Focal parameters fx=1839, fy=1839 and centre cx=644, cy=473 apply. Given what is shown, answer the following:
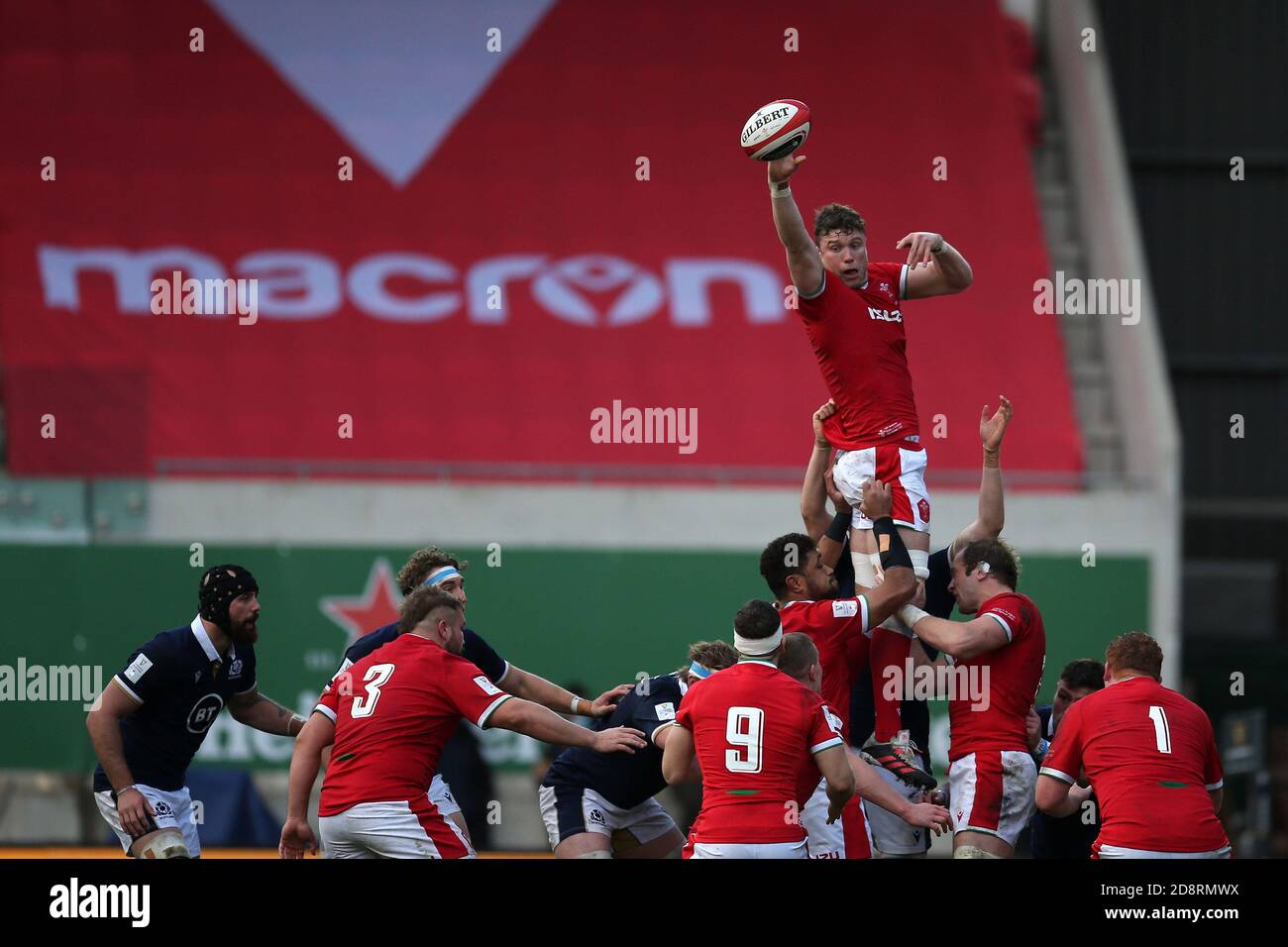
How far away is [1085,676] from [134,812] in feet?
17.6

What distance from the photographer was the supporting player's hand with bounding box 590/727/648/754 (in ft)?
30.1

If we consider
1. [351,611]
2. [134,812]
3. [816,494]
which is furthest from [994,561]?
[351,611]

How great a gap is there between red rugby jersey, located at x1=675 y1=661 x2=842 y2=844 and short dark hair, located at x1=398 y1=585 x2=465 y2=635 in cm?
163

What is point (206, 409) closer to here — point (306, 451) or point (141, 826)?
point (306, 451)

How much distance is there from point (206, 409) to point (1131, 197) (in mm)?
13114

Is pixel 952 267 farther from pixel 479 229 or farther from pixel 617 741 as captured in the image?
pixel 479 229

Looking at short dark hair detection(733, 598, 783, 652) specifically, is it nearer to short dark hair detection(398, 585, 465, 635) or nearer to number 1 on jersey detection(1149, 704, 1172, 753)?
short dark hair detection(398, 585, 465, 635)

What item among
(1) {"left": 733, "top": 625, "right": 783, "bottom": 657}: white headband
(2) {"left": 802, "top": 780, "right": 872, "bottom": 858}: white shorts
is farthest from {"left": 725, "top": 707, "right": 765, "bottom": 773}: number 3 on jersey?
(2) {"left": 802, "top": 780, "right": 872, "bottom": 858}: white shorts

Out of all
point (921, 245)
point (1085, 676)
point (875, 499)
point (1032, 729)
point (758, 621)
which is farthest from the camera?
point (1085, 676)

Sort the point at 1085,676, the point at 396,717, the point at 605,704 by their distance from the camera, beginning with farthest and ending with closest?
the point at 1085,676 < the point at 605,704 < the point at 396,717

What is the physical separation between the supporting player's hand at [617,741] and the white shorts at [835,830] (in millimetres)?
1042

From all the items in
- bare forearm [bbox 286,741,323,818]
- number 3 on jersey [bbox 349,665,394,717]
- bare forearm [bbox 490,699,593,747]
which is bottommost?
bare forearm [bbox 286,741,323,818]

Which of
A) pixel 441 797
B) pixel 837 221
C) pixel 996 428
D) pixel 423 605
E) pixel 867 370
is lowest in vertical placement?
pixel 441 797

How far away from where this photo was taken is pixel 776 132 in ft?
28.9
